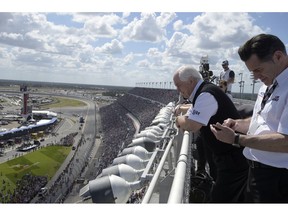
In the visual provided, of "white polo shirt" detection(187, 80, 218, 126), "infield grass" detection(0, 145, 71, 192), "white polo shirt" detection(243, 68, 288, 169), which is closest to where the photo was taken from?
"white polo shirt" detection(243, 68, 288, 169)

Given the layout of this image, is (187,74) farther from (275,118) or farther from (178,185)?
(178,185)

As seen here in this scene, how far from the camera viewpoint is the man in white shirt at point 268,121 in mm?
1922

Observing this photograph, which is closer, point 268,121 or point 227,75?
point 268,121

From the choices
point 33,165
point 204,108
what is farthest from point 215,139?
point 33,165

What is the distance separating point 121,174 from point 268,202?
2398 mm

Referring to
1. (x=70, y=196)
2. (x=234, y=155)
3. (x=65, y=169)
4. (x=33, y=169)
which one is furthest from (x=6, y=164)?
(x=234, y=155)

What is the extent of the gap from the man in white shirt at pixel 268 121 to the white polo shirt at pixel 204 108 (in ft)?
1.40

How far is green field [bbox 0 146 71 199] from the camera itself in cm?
2675

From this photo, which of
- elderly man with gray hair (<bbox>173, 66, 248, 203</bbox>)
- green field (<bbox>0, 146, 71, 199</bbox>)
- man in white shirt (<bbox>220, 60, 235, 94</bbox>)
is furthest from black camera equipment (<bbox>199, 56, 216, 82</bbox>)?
green field (<bbox>0, 146, 71, 199</bbox>)

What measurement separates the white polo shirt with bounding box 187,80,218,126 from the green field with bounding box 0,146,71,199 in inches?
915

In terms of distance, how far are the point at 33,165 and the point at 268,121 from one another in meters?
31.7

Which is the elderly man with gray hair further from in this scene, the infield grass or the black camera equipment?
the infield grass

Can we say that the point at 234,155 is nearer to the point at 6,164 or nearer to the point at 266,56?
the point at 266,56

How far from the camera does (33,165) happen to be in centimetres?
3106
